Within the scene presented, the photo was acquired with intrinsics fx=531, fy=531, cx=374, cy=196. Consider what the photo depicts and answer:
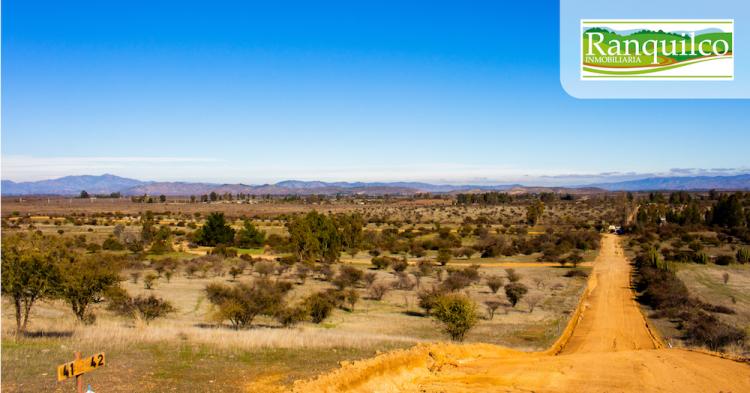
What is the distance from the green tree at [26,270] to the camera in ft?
61.4

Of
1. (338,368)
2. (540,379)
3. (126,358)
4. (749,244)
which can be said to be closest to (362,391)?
(338,368)

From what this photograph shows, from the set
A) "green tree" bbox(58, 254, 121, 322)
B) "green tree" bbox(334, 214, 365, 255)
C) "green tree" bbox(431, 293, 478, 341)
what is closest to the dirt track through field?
"green tree" bbox(431, 293, 478, 341)

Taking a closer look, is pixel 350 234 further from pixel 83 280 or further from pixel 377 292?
pixel 83 280

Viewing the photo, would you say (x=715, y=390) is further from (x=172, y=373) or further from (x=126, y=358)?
(x=126, y=358)

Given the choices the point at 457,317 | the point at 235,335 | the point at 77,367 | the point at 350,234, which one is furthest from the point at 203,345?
the point at 350,234

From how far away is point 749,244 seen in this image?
64.8 m

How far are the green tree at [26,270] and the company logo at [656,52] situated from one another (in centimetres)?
1912

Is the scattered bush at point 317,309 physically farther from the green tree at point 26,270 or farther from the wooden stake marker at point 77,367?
the wooden stake marker at point 77,367

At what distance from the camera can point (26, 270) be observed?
62.2 feet

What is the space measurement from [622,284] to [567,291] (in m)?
6.43

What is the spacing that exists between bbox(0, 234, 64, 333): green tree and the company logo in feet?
62.7

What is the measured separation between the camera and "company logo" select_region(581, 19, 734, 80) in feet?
29.7

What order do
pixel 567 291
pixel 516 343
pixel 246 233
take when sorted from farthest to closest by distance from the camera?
pixel 246 233 → pixel 567 291 → pixel 516 343

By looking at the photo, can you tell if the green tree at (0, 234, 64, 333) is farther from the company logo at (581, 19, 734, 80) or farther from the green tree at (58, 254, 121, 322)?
the company logo at (581, 19, 734, 80)
